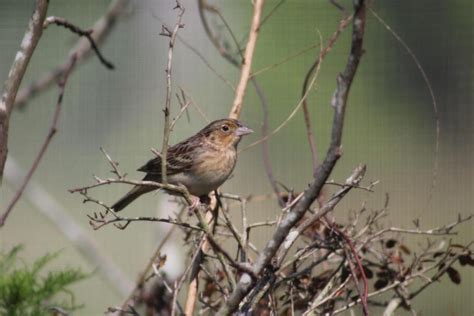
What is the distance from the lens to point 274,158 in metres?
5.90

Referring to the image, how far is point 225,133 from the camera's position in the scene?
13.0 ft

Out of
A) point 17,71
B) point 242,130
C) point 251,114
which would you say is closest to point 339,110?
point 17,71

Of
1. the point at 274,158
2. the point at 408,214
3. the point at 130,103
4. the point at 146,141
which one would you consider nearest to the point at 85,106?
the point at 130,103

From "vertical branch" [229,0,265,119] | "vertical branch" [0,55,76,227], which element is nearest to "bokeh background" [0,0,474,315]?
"vertical branch" [229,0,265,119]

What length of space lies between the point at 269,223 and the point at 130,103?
2.60 metres

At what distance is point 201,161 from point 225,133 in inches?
9.9

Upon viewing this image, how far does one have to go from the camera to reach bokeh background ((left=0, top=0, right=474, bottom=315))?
4.30 meters

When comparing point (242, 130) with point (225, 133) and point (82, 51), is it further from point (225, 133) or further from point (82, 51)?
point (82, 51)

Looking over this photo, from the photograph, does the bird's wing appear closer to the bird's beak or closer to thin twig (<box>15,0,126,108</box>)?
the bird's beak

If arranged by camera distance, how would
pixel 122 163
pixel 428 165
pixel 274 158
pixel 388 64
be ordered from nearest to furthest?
pixel 122 163
pixel 274 158
pixel 428 165
pixel 388 64

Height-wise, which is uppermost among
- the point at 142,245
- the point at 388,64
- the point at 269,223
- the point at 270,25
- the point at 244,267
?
the point at 388,64

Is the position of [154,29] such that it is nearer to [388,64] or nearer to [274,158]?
[274,158]

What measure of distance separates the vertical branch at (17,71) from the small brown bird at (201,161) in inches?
49.7

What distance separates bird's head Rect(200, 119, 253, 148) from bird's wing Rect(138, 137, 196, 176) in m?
0.09
